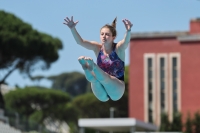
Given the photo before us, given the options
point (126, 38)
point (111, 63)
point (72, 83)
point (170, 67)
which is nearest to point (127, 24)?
point (126, 38)

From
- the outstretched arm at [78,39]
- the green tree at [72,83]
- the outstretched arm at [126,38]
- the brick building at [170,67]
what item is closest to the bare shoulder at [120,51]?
the outstretched arm at [126,38]

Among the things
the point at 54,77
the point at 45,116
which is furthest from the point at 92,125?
the point at 54,77

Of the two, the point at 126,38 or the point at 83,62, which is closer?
the point at 83,62

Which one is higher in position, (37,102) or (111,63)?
(37,102)

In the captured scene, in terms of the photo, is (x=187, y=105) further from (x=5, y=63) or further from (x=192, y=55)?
(x=5, y=63)

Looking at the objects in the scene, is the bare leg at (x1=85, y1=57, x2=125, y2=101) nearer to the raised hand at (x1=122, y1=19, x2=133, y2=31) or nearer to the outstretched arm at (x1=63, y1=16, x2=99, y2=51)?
the outstretched arm at (x1=63, y1=16, x2=99, y2=51)

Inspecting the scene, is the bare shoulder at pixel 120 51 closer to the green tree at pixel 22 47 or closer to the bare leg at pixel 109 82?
the bare leg at pixel 109 82

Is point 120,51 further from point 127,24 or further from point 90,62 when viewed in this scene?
A: point 90,62

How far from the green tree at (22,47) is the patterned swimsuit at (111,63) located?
144 ft

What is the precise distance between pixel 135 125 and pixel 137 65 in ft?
54.5

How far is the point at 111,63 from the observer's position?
32.7 ft

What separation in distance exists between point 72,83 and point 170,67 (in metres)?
76.8

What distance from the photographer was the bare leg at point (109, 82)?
9.28 m

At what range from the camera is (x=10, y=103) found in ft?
244
